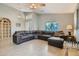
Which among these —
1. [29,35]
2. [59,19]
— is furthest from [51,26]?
[29,35]

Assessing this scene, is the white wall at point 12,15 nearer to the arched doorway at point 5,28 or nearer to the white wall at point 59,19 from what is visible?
the arched doorway at point 5,28

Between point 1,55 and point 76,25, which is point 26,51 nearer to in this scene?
point 1,55

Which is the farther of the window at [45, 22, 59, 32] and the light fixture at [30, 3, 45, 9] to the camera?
the window at [45, 22, 59, 32]

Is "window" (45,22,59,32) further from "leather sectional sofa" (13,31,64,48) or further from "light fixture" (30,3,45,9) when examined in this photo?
"light fixture" (30,3,45,9)

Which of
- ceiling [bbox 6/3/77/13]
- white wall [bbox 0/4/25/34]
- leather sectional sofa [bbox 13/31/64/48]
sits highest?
ceiling [bbox 6/3/77/13]

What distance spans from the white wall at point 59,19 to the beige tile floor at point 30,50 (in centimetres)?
46

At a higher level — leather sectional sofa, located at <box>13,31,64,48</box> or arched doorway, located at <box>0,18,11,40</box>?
arched doorway, located at <box>0,18,11,40</box>

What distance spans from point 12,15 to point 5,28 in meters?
0.32

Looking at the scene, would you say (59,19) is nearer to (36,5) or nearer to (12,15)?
(36,5)

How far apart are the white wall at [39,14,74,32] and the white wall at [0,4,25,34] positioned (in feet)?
1.44

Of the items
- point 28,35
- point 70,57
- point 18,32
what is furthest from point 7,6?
point 70,57

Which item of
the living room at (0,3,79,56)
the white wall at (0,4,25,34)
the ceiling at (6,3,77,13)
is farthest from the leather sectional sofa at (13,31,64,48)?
the ceiling at (6,3,77,13)

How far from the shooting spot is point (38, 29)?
104 inches

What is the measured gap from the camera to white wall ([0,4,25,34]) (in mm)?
2494
